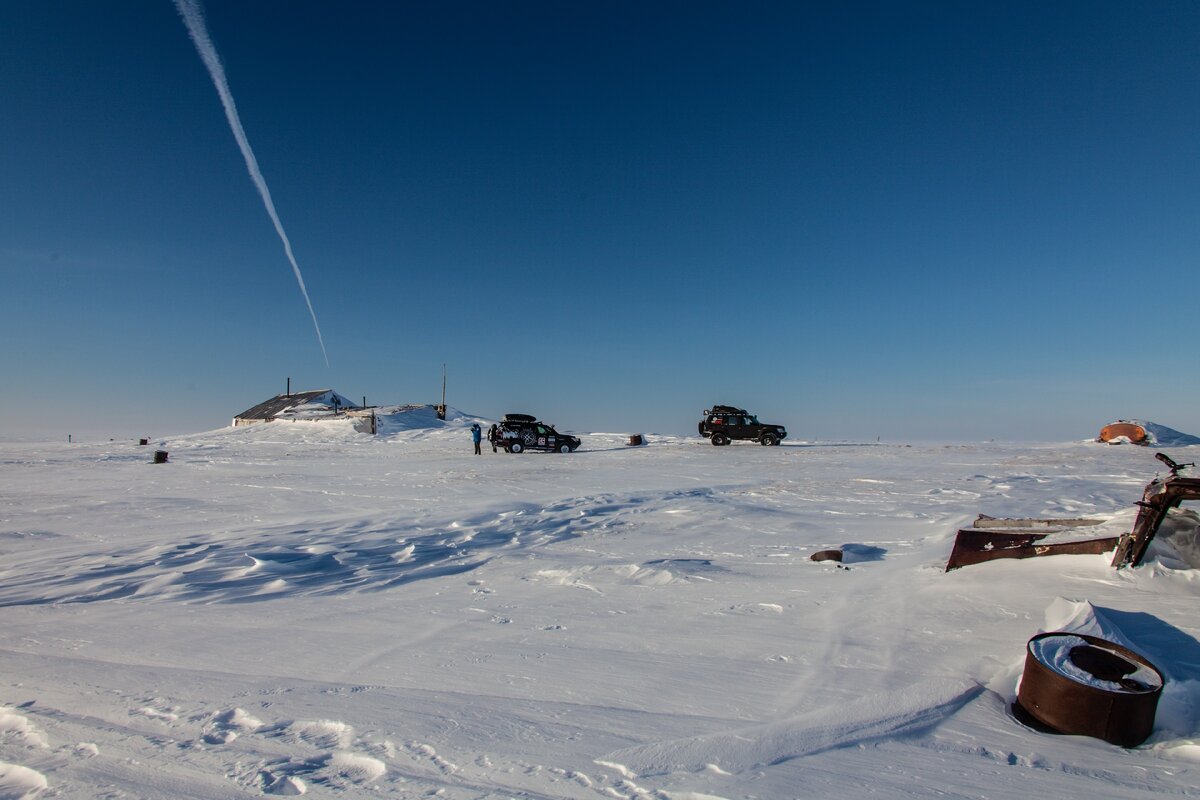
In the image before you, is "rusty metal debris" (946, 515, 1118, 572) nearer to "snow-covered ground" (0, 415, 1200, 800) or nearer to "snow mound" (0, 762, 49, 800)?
"snow-covered ground" (0, 415, 1200, 800)

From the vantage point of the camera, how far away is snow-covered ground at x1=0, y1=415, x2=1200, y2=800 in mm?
2664

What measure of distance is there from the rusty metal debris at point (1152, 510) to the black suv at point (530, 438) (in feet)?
80.0

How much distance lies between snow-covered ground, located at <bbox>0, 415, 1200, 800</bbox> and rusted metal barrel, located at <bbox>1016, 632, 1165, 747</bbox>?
10 centimetres

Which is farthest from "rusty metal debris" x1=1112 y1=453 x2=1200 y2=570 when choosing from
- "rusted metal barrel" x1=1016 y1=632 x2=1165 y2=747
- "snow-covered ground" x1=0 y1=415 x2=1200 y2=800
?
"rusted metal barrel" x1=1016 y1=632 x2=1165 y2=747

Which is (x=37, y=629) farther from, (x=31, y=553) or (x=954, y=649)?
(x=954, y=649)

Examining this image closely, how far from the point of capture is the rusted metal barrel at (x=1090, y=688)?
2.87 m

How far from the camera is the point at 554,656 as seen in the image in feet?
13.5

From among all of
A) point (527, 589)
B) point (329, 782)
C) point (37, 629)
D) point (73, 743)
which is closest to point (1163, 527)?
point (527, 589)

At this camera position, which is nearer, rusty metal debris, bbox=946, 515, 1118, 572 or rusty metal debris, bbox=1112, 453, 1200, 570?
rusty metal debris, bbox=1112, 453, 1200, 570

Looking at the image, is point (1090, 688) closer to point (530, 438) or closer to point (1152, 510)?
point (1152, 510)

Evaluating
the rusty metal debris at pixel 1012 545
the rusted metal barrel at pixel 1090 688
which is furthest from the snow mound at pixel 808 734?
the rusty metal debris at pixel 1012 545

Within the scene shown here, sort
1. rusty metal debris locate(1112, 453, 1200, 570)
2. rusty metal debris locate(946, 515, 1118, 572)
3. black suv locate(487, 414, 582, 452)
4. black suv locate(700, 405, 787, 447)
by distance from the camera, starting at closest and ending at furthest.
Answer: rusty metal debris locate(1112, 453, 1200, 570)
rusty metal debris locate(946, 515, 1118, 572)
black suv locate(487, 414, 582, 452)
black suv locate(700, 405, 787, 447)

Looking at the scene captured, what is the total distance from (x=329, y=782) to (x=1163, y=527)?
657cm

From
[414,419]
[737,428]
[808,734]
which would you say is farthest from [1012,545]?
[414,419]
